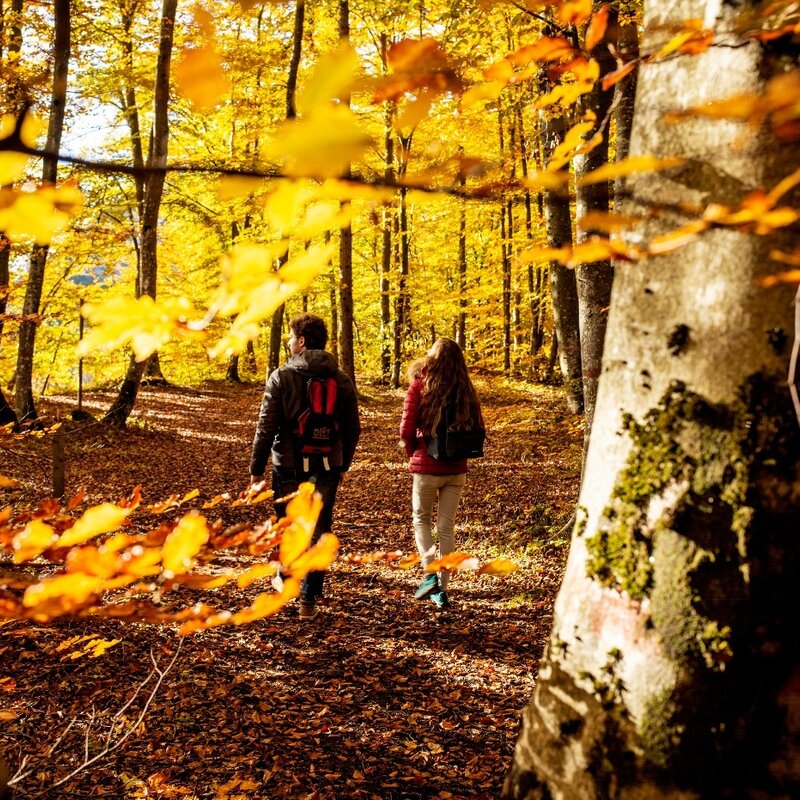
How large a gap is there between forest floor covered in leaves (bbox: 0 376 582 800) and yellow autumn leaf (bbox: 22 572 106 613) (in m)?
0.71

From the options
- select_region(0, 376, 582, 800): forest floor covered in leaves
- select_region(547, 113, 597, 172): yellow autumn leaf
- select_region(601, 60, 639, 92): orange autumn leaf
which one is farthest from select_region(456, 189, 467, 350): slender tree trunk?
select_region(601, 60, 639, 92): orange autumn leaf

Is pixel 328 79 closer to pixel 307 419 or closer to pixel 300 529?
pixel 300 529

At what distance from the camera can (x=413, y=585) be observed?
199 inches

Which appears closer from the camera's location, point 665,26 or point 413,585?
point 665,26

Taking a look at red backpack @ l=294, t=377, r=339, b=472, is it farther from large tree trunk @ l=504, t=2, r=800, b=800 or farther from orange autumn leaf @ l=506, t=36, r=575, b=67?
large tree trunk @ l=504, t=2, r=800, b=800

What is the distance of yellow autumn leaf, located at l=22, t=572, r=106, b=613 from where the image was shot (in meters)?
1.10

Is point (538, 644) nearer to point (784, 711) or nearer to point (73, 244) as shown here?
point (784, 711)

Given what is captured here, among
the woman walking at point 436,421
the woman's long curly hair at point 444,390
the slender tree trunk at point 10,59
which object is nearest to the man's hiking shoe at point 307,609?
the woman walking at point 436,421

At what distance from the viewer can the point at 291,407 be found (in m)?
4.08

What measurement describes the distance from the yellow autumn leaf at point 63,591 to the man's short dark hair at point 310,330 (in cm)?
306

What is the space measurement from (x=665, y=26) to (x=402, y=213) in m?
16.3

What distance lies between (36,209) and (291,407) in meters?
3.27

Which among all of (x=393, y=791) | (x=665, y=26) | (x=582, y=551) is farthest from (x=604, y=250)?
(x=393, y=791)

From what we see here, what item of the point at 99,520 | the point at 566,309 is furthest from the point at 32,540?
the point at 566,309
